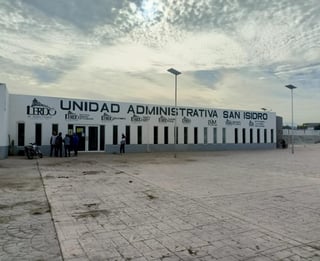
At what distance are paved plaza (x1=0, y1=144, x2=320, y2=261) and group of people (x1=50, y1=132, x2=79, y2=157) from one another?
35.3 feet

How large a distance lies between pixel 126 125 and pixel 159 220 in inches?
807

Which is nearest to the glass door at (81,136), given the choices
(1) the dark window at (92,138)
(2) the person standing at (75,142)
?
(1) the dark window at (92,138)

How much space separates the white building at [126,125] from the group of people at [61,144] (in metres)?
1.36

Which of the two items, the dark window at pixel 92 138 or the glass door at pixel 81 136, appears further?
the dark window at pixel 92 138

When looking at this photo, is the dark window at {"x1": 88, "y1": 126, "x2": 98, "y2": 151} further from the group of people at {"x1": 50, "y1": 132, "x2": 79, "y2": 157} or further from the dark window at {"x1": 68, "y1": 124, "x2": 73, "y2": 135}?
the group of people at {"x1": 50, "y1": 132, "x2": 79, "y2": 157}

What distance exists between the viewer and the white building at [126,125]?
70.1 ft

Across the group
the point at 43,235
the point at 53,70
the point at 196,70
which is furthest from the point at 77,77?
the point at 43,235

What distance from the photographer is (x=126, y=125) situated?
25.9 meters

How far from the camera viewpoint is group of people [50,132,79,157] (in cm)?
2069

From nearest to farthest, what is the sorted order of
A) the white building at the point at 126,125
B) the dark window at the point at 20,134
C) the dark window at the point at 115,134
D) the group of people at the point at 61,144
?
the group of people at the point at 61,144 → the dark window at the point at 20,134 → the white building at the point at 126,125 → the dark window at the point at 115,134

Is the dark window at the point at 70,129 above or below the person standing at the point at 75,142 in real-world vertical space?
above

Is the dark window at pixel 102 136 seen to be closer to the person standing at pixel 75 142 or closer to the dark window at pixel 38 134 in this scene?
the person standing at pixel 75 142

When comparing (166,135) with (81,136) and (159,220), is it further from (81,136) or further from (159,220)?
(159,220)

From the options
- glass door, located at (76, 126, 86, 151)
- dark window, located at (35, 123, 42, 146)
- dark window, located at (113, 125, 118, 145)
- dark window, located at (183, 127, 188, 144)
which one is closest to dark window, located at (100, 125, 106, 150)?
dark window, located at (113, 125, 118, 145)
